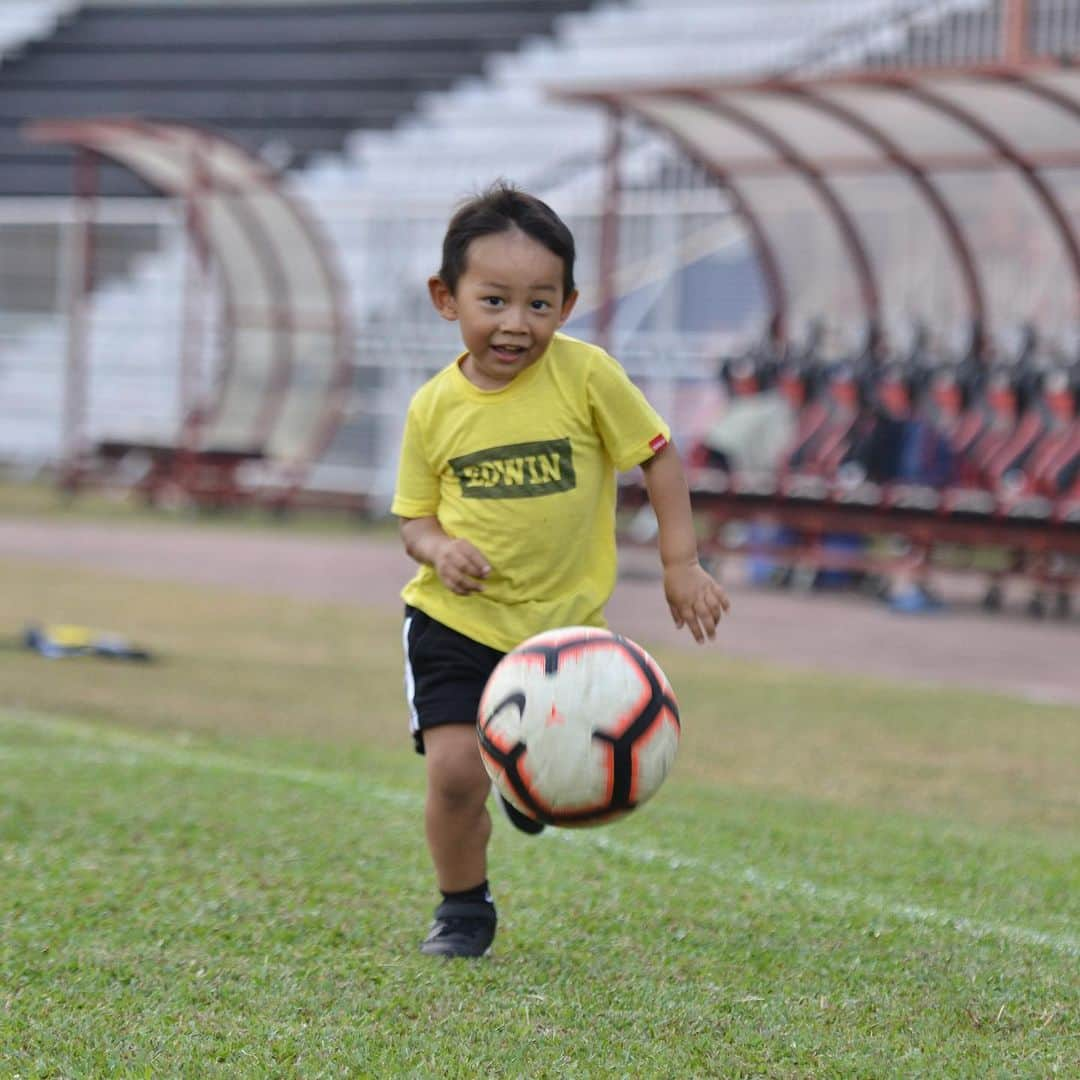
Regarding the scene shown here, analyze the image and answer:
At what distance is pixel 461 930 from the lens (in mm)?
4273

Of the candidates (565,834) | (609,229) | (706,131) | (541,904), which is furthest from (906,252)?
(541,904)

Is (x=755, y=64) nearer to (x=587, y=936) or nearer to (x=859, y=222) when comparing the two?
(x=859, y=222)

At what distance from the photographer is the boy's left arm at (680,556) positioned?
168 inches

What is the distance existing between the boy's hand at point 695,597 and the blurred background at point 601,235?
8.31 meters

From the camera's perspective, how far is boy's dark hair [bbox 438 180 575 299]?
168 inches

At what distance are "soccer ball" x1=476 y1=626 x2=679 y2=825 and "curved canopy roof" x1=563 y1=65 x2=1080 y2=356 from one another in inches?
352

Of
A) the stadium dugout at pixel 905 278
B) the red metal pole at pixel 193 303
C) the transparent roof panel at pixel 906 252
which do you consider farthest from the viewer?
the red metal pole at pixel 193 303

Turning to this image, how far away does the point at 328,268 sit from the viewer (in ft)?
61.8

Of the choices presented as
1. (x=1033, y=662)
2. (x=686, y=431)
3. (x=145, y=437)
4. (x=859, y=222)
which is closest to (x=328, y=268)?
(x=145, y=437)

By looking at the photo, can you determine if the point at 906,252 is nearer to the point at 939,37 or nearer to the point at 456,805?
the point at 939,37

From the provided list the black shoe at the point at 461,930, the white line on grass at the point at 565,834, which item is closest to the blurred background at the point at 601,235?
the white line on grass at the point at 565,834

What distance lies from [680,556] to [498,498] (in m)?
0.42

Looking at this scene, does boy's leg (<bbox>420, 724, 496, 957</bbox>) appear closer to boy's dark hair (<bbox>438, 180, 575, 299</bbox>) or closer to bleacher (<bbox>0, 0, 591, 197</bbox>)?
boy's dark hair (<bbox>438, 180, 575, 299</bbox>)

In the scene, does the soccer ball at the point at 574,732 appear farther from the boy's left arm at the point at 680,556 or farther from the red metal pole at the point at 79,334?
the red metal pole at the point at 79,334
